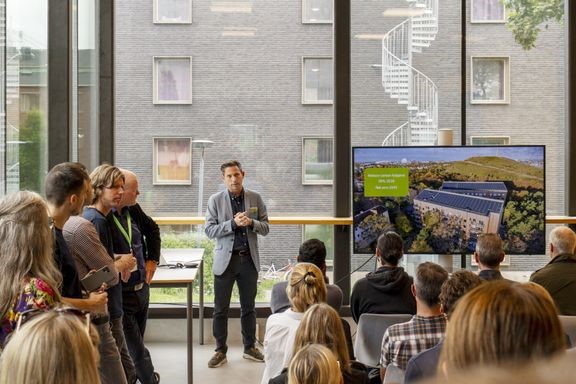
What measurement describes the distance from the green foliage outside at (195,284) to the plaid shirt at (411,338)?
3.65 meters

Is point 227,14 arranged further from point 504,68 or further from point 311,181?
point 504,68

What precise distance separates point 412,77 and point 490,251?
10.1 ft

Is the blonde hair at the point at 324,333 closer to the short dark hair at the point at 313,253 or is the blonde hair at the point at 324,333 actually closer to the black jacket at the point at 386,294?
the black jacket at the point at 386,294

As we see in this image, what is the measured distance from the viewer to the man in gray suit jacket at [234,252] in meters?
5.99

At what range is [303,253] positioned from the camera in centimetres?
459

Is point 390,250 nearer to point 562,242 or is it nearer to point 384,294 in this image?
point 384,294

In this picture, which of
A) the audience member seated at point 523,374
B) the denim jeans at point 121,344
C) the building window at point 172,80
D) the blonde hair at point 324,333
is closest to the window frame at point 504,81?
the building window at point 172,80

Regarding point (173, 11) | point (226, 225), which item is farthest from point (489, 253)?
point (173, 11)

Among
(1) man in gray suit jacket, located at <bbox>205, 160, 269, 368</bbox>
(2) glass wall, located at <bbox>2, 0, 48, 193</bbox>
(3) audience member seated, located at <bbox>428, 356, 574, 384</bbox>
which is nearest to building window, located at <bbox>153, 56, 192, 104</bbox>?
(1) man in gray suit jacket, located at <bbox>205, 160, 269, 368</bbox>

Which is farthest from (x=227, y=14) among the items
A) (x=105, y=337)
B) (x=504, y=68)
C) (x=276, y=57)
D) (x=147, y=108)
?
(x=105, y=337)

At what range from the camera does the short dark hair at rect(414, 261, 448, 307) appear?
10.4 ft

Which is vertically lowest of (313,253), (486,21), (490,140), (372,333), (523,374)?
(372,333)

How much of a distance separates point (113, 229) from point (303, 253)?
124cm

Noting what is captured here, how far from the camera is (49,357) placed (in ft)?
4.12
